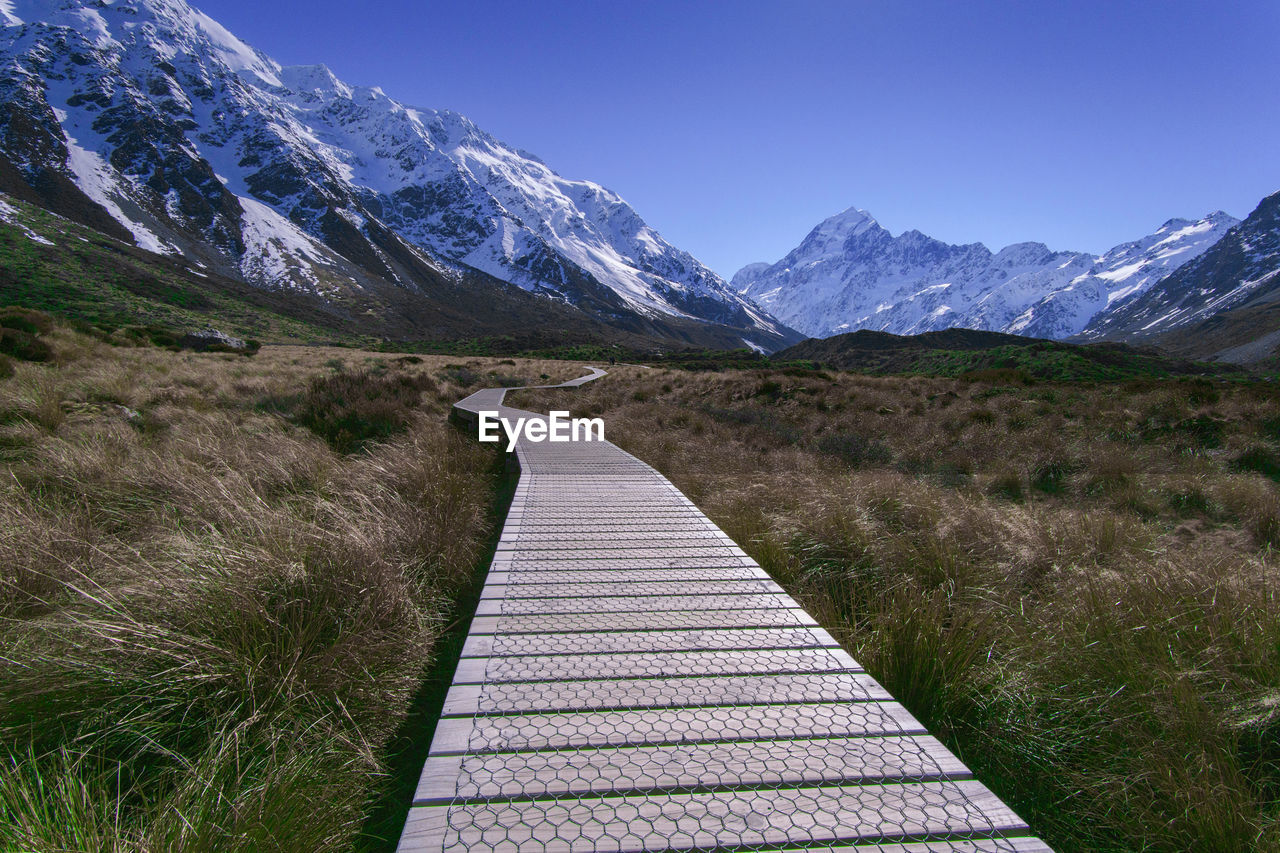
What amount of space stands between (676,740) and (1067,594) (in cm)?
309

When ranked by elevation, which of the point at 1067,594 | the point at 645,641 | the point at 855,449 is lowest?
the point at 855,449

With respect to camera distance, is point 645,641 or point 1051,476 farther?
point 1051,476

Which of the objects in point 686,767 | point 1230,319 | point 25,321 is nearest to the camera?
point 686,767

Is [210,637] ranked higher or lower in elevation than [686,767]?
higher

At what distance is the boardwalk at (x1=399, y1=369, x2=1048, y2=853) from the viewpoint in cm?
151

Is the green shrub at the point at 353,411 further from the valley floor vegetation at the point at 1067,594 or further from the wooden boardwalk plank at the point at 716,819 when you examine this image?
the wooden boardwalk plank at the point at 716,819

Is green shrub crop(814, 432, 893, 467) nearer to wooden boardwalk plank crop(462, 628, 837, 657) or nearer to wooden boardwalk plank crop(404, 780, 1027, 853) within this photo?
wooden boardwalk plank crop(462, 628, 837, 657)

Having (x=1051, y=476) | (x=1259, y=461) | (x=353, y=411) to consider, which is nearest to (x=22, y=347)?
(x=353, y=411)

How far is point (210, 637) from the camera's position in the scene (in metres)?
2.44

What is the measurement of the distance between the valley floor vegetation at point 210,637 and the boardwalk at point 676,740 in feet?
1.95

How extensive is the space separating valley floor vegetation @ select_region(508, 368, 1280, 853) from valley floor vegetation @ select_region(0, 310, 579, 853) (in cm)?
246

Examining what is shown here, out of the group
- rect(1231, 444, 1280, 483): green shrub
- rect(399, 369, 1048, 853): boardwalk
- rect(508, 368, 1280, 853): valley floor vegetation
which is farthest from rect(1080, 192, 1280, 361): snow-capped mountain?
rect(399, 369, 1048, 853): boardwalk

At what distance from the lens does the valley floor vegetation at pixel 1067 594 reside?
2232 mm

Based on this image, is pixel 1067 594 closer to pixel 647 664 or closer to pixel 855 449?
pixel 647 664
